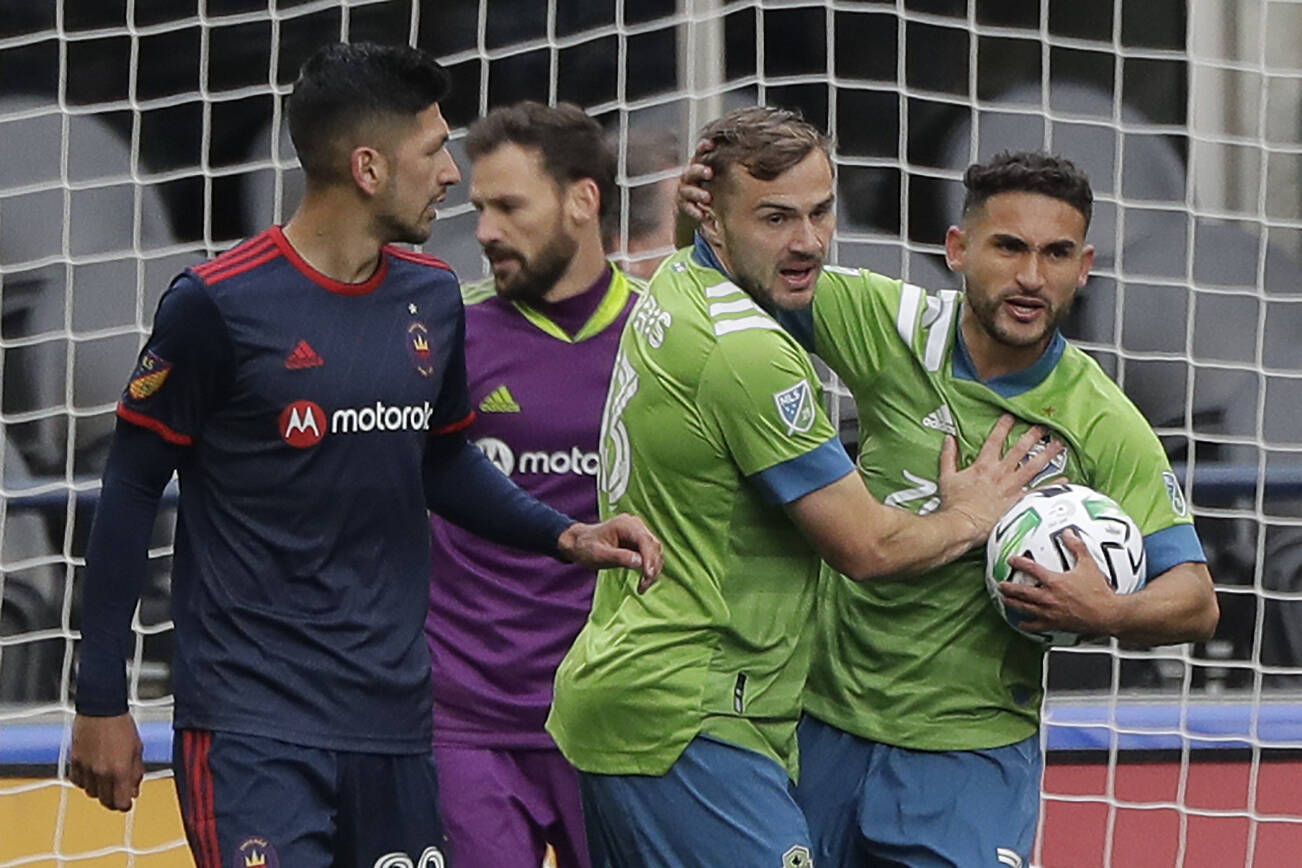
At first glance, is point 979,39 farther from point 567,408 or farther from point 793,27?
point 567,408

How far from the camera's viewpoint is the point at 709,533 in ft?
11.7

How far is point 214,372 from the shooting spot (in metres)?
3.46

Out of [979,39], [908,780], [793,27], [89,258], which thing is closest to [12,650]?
[89,258]

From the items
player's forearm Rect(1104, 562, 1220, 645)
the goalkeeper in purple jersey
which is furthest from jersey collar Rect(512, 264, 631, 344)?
player's forearm Rect(1104, 562, 1220, 645)

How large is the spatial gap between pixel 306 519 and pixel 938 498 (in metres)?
1.10

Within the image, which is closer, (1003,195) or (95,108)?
(1003,195)

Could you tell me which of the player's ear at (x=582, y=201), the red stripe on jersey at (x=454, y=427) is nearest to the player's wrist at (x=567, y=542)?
the red stripe on jersey at (x=454, y=427)

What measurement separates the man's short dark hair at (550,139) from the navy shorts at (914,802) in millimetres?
1315

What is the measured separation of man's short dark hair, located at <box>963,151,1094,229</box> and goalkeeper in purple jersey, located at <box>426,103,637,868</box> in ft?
3.16

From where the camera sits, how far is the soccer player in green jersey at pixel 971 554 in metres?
3.84

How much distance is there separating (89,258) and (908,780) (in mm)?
3398

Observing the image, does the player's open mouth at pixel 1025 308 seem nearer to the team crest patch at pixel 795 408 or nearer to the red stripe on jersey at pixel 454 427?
the team crest patch at pixel 795 408

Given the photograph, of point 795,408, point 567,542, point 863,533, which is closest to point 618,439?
point 567,542

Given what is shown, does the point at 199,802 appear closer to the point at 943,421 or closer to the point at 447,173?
the point at 447,173
